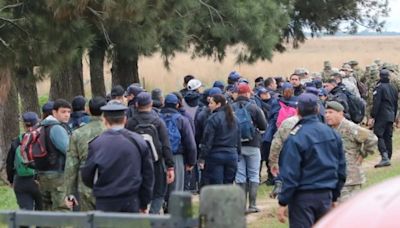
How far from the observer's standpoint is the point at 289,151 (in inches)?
307

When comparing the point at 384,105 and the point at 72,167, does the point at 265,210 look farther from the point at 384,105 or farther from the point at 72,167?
the point at 384,105

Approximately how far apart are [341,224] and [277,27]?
19.9 meters

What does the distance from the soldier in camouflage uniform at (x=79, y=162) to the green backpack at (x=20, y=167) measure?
58.0 inches

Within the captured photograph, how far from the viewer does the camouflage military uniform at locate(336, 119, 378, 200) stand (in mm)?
9250

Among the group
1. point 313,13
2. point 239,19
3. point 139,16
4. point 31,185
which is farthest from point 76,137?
point 313,13

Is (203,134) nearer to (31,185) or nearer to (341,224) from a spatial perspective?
(31,185)

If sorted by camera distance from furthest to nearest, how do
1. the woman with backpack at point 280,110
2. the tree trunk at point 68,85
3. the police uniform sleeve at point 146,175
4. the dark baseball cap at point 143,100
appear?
the tree trunk at point 68,85 → the woman with backpack at point 280,110 → the dark baseball cap at point 143,100 → the police uniform sleeve at point 146,175

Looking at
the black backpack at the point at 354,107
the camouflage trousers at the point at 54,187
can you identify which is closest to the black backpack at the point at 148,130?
the camouflage trousers at the point at 54,187

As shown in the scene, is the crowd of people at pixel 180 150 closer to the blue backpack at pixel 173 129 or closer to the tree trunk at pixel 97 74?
the blue backpack at pixel 173 129

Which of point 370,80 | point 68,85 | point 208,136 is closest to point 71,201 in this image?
point 208,136

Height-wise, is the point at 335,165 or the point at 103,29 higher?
the point at 103,29

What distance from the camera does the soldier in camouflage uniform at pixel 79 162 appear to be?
8656 mm

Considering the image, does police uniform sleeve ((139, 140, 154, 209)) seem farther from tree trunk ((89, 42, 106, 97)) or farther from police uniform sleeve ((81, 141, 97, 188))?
tree trunk ((89, 42, 106, 97))

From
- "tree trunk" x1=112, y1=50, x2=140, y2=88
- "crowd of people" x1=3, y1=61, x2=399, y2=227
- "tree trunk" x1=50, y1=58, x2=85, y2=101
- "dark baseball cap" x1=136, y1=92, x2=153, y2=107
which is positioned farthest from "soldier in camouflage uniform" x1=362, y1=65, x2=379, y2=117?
"dark baseball cap" x1=136, y1=92, x2=153, y2=107
